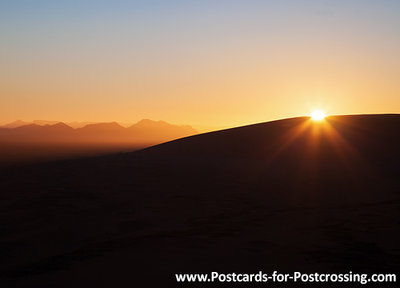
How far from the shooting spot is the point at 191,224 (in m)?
11.4

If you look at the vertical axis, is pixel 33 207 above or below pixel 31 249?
above

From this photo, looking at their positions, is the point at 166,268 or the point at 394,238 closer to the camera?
the point at 166,268

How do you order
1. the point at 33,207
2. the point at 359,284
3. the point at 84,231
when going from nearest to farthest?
the point at 359,284 → the point at 84,231 → the point at 33,207

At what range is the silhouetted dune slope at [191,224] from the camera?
772 centimetres

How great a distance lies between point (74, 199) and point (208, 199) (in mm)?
5350

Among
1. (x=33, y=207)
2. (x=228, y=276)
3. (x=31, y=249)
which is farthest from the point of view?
(x=33, y=207)

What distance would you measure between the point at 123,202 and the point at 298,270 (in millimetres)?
9024

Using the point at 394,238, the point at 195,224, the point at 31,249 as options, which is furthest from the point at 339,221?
the point at 31,249

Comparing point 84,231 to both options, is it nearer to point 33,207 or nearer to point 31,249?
point 31,249

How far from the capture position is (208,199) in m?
15.7

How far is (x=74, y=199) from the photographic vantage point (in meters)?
15.8

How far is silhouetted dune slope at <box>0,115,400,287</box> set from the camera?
772 centimetres

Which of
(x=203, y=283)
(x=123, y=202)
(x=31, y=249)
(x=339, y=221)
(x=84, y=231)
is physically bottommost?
(x=203, y=283)

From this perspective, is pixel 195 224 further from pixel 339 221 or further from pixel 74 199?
pixel 74 199
